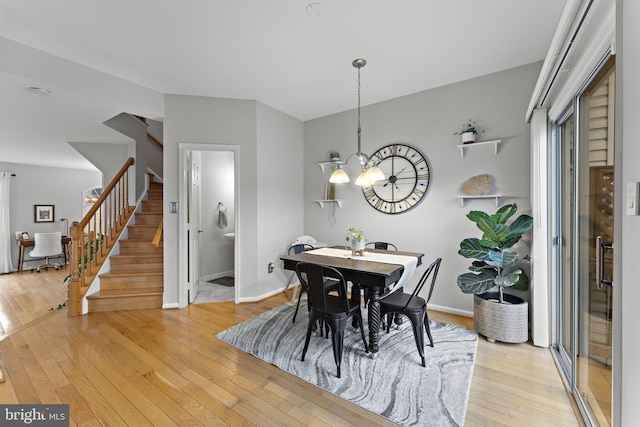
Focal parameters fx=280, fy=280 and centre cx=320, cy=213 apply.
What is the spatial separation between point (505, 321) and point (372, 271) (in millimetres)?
1427

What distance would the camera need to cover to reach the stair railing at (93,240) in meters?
3.40

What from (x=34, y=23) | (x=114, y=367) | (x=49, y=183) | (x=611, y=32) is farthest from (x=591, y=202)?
(x=49, y=183)

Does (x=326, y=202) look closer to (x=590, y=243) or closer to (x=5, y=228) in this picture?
(x=590, y=243)

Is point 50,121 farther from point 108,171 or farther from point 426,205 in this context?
point 426,205

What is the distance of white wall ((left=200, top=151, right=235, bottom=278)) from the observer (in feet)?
16.9

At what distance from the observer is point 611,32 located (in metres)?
1.29

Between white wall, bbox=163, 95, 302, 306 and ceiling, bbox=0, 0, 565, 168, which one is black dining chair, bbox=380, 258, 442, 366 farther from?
white wall, bbox=163, 95, 302, 306

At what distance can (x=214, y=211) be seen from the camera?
5.34m

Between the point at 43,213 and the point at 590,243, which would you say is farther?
the point at 43,213

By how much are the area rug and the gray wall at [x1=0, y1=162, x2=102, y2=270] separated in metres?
7.26

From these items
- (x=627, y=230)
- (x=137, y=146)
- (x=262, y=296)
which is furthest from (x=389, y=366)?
(x=137, y=146)

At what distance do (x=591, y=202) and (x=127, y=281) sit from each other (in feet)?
15.7

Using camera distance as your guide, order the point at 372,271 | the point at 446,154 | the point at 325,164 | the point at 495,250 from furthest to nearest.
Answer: the point at 325,164 → the point at 446,154 → the point at 495,250 → the point at 372,271

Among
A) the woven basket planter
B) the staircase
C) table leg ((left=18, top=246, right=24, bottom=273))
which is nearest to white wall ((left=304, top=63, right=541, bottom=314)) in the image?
the woven basket planter
